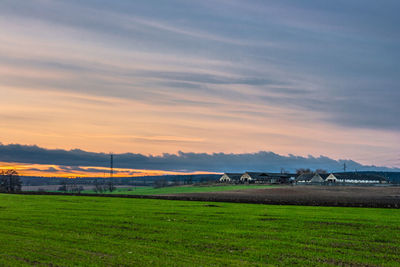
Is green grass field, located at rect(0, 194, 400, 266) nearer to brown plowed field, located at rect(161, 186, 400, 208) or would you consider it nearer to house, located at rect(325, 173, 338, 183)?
brown plowed field, located at rect(161, 186, 400, 208)

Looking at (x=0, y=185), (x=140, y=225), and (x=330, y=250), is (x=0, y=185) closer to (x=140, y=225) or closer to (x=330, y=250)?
(x=140, y=225)

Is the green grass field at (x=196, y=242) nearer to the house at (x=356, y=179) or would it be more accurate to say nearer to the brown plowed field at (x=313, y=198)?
the brown plowed field at (x=313, y=198)

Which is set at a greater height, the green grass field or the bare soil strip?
the green grass field

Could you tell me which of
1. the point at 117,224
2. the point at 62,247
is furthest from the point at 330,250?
the point at 117,224

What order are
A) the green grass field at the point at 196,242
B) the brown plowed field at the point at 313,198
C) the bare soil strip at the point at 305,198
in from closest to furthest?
the green grass field at the point at 196,242, the bare soil strip at the point at 305,198, the brown plowed field at the point at 313,198

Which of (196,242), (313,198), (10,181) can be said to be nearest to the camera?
(196,242)

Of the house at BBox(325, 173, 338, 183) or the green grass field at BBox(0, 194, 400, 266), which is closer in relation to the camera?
the green grass field at BBox(0, 194, 400, 266)

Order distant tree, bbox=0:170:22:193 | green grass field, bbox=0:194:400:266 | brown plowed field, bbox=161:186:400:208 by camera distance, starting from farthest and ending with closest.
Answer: distant tree, bbox=0:170:22:193
brown plowed field, bbox=161:186:400:208
green grass field, bbox=0:194:400:266

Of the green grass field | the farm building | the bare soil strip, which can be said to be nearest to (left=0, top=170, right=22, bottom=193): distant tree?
the bare soil strip

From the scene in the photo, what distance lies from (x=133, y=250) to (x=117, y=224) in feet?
39.2

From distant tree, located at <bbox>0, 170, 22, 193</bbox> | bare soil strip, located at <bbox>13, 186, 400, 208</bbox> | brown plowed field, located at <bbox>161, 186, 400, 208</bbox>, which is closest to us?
bare soil strip, located at <bbox>13, 186, 400, 208</bbox>

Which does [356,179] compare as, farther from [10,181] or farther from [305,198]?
[10,181]

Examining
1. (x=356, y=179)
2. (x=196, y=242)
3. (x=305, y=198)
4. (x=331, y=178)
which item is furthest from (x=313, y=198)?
(x=356, y=179)

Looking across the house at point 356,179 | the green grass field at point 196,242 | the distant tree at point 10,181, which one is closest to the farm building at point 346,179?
the house at point 356,179
